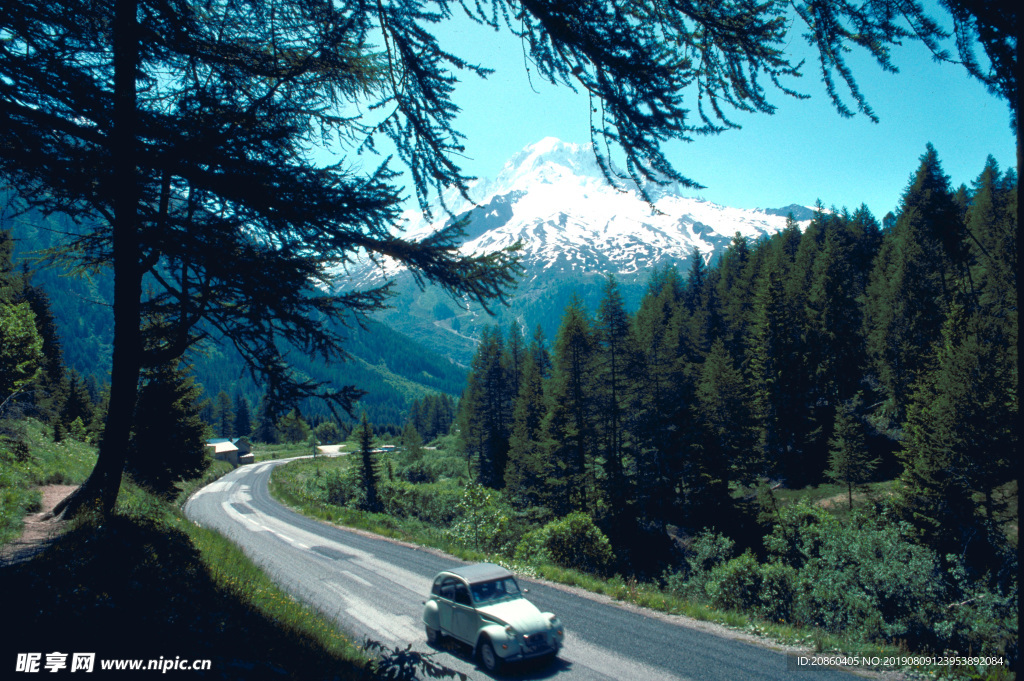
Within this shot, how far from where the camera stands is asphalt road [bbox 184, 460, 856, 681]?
31.1ft

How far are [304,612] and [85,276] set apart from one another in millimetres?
7329

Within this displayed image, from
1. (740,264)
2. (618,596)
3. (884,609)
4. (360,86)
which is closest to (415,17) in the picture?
(360,86)

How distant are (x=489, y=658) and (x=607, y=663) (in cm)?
244

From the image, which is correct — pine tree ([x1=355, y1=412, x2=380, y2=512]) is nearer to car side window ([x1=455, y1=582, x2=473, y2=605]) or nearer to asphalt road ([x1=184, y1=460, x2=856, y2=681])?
asphalt road ([x1=184, y1=460, x2=856, y2=681])

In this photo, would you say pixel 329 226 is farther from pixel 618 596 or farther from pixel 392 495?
pixel 392 495

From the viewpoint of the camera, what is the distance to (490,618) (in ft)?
32.3

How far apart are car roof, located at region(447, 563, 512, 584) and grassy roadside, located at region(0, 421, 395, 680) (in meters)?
2.97

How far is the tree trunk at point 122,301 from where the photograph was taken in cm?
548

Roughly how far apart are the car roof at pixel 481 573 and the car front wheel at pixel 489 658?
1.19 m

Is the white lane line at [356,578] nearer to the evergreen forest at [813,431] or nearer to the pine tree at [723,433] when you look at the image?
the evergreen forest at [813,431]

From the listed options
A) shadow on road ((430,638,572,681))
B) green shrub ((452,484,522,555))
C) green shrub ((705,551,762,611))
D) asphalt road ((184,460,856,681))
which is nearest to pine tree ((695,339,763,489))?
green shrub ((452,484,522,555))

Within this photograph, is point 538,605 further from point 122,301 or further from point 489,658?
point 122,301

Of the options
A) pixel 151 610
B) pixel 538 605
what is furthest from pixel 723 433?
pixel 151 610

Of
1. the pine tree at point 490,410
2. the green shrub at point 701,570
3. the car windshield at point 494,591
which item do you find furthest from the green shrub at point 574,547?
the pine tree at point 490,410
